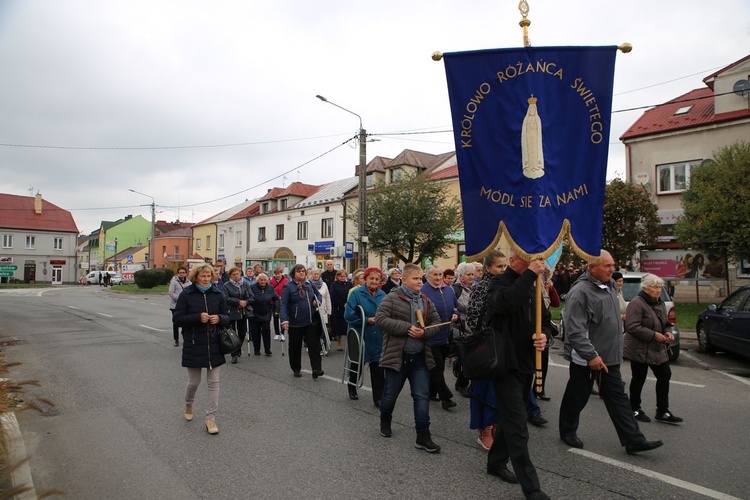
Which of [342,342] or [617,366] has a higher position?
[617,366]

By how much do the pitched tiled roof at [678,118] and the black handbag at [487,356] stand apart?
69.6 feet

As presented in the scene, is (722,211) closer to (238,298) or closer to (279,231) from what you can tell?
(238,298)

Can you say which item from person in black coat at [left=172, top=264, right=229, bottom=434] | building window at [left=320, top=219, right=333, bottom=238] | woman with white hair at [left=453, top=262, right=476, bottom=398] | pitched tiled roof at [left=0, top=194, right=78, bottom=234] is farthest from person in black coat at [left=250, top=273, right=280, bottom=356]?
pitched tiled roof at [left=0, top=194, right=78, bottom=234]

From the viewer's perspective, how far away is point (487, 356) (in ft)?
12.9

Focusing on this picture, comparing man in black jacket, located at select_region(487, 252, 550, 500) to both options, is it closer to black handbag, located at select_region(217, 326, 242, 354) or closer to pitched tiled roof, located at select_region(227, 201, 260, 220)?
black handbag, located at select_region(217, 326, 242, 354)

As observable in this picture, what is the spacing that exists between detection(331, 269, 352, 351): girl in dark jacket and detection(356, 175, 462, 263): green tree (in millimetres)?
11836

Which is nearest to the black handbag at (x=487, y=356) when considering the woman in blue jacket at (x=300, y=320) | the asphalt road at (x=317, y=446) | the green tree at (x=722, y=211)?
the asphalt road at (x=317, y=446)

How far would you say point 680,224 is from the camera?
16594mm

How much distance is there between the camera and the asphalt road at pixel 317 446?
13.3ft

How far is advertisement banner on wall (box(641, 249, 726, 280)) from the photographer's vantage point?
20.4m

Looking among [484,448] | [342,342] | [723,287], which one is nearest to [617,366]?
[484,448]

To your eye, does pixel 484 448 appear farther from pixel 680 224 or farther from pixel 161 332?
pixel 680 224

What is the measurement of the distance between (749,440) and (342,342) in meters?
8.29

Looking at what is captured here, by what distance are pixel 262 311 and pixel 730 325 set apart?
28.8ft
